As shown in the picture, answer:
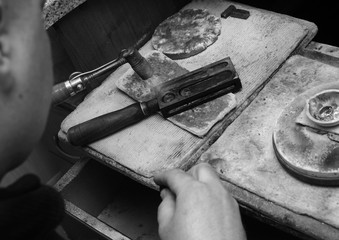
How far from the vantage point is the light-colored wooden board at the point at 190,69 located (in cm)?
114

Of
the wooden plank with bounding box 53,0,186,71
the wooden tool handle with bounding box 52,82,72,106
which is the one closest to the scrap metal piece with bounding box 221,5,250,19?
the wooden plank with bounding box 53,0,186,71

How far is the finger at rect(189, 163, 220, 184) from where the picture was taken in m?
0.89

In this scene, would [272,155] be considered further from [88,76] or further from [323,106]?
[88,76]

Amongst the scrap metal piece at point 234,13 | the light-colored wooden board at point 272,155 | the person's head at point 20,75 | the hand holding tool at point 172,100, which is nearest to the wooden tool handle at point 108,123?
the hand holding tool at point 172,100

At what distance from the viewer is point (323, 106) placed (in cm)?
105

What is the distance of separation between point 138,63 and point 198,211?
57 cm

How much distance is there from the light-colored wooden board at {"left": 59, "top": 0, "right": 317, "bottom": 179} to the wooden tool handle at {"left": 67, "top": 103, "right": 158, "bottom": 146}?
2 centimetres

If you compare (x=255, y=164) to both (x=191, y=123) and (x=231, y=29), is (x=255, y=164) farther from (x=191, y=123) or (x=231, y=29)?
(x=231, y=29)

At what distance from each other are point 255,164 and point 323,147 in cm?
16

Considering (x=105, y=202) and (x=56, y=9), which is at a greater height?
(x=56, y=9)

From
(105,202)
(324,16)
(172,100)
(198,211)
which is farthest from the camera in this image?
(324,16)

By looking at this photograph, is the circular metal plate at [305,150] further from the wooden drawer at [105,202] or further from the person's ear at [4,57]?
the person's ear at [4,57]

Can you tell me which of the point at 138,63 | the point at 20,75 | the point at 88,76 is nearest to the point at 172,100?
the point at 138,63

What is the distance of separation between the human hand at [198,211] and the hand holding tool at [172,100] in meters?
0.32
